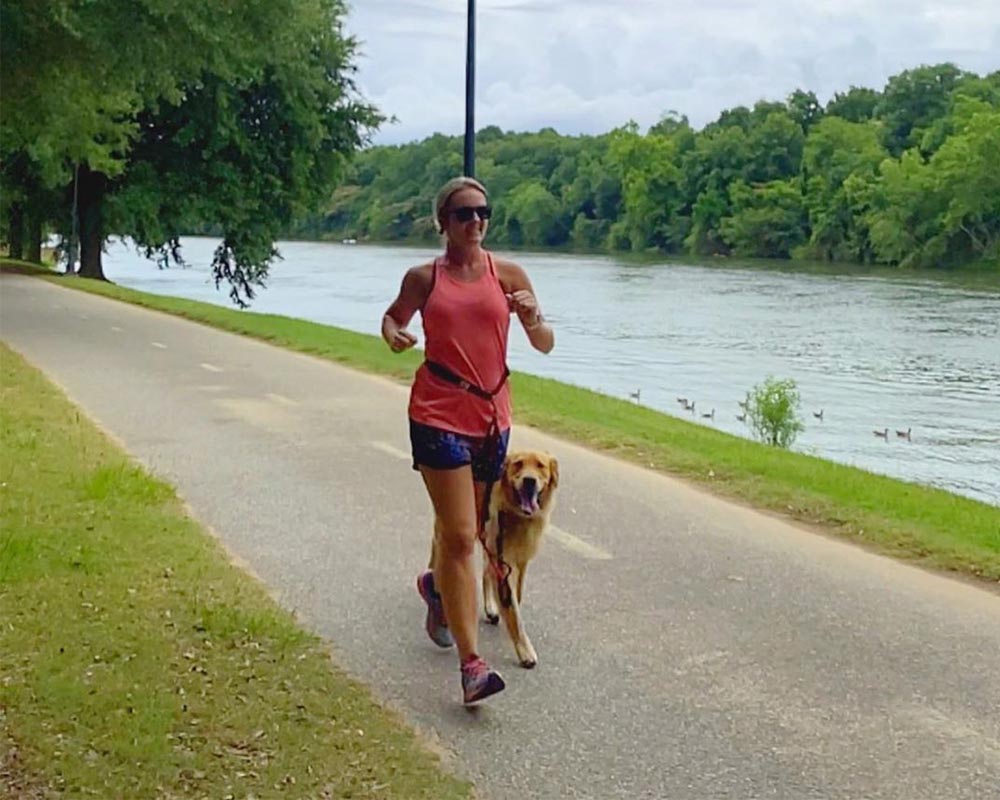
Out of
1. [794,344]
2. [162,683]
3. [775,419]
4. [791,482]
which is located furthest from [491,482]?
[794,344]

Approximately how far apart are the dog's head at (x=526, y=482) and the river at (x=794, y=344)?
11232mm

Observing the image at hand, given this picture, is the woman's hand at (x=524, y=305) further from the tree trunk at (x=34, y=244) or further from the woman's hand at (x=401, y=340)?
the tree trunk at (x=34, y=244)

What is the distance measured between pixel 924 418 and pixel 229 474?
15.9 meters

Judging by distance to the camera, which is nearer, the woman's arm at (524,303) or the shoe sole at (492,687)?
the shoe sole at (492,687)

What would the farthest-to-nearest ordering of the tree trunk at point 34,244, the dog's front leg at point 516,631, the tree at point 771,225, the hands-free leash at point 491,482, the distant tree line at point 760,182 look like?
the tree at point 771,225
the distant tree line at point 760,182
the tree trunk at point 34,244
the dog's front leg at point 516,631
the hands-free leash at point 491,482

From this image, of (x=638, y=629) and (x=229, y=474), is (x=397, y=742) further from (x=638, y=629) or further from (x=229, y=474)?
(x=229, y=474)

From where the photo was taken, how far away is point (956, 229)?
8075 centimetres

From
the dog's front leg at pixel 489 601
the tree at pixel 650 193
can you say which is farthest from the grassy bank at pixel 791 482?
the tree at pixel 650 193

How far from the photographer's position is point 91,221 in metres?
43.0

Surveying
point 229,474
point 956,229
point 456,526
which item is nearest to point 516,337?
point 229,474

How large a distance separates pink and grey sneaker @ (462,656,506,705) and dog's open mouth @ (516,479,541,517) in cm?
66

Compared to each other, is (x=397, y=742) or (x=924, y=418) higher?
(x=397, y=742)

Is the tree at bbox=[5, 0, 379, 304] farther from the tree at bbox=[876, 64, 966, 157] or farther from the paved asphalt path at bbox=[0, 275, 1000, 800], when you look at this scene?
the tree at bbox=[876, 64, 966, 157]

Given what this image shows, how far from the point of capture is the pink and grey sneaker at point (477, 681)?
17.0 feet
